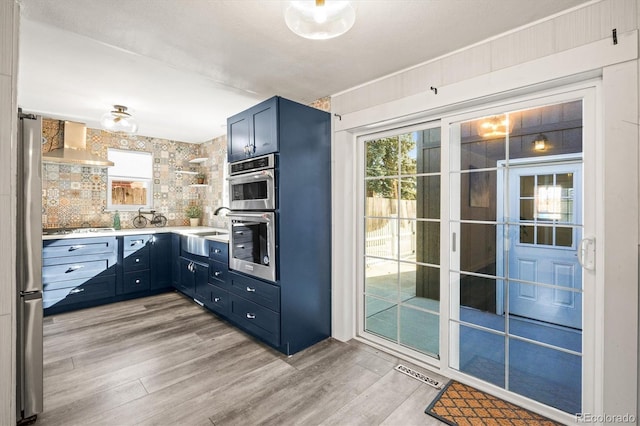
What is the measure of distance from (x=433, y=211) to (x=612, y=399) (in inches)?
57.2

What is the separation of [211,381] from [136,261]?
2604 millimetres

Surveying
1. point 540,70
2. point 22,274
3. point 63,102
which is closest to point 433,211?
point 540,70

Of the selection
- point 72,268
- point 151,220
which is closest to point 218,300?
point 72,268

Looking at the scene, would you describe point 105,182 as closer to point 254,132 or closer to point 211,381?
point 254,132

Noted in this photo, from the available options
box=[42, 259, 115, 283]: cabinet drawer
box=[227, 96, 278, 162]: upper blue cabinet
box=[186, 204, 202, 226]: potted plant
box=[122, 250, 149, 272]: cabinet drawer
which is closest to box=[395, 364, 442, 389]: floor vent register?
box=[227, 96, 278, 162]: upper blue cabinet

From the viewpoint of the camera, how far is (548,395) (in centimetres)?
186

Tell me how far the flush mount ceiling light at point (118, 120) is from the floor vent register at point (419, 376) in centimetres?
374

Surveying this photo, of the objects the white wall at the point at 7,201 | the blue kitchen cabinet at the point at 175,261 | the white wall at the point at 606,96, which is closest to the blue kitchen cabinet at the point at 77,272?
the blue kitchen cabinet at the point at 175,261

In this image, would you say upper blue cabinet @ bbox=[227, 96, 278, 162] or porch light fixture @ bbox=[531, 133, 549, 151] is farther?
upper blue cabinet @ bbox=[227, 96, 278, 162]

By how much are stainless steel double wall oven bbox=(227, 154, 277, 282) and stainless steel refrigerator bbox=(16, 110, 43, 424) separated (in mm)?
1435

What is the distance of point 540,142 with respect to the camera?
189cm

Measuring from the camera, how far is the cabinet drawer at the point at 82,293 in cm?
340

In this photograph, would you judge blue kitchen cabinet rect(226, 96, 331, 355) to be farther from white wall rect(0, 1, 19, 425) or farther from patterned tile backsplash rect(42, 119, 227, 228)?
patterned tile backsplash rect(42, 119, 227, 228)

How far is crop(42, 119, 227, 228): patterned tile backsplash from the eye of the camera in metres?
3.96
